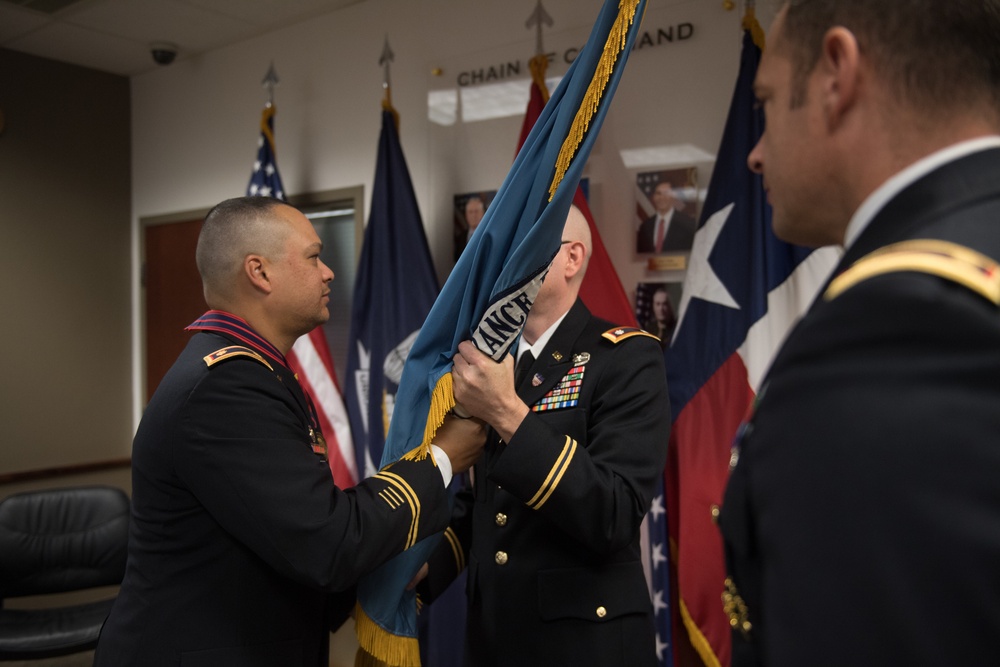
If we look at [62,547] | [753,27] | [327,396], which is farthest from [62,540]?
[753,27]

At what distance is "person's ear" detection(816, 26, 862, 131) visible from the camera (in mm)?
622

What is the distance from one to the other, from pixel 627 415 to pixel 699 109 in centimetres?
138

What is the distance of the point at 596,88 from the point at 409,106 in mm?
2126

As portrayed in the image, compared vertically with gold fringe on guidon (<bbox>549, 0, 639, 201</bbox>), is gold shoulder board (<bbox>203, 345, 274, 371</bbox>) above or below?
below

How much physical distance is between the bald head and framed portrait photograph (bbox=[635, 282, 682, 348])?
1349mm

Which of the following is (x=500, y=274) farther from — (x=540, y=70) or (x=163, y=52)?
(x=163, y=52)

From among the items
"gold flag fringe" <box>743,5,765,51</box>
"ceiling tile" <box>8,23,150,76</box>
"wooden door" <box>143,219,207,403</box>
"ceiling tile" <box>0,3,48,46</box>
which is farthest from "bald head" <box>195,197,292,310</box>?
"ceiling tile" <box>8,23,150,76</box>

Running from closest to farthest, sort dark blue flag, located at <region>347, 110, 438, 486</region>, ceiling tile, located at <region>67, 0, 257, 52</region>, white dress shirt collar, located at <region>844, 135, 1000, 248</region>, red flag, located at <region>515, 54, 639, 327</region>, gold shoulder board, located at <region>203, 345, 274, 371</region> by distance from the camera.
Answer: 1. white dress shirt collar, located at <region>844, 135, 1000, 248</region>
2. gold shoulder board, located at <region>203, 345, 274, 371</region>
3. red flag, located at <region>515, 54, 639, 327</region>
4. dark blue flag, located at <region>347, 110, 438, 486</region>
5. ceiling tile, located at <region>67, 0, 257, 52</region>

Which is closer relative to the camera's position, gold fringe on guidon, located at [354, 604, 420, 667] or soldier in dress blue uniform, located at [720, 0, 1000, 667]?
soldier in dress blue uniform, located at [720, 0, 1000, 667]

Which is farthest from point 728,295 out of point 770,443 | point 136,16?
point 136,16

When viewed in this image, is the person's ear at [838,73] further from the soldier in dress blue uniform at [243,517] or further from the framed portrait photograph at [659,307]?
the framed portrait photograph at [659,307]

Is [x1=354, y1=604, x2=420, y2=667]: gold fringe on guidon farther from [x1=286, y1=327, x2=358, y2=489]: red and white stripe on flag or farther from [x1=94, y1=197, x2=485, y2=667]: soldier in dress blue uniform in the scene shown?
[x1=286, y1=327, x2=358, y2=489]: red and white stripe on flag

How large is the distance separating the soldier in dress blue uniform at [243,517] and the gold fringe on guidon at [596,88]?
0.52 meters

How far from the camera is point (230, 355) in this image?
1.33m
